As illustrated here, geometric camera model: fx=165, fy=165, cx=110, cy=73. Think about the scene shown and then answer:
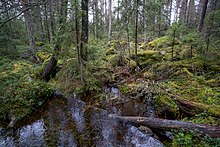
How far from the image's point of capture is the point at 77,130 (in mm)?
5035

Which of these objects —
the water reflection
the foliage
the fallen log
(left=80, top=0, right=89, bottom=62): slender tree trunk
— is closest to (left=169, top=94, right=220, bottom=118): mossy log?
the fallen log

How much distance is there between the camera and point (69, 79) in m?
6.68

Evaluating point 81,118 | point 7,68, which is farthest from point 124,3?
point 7,68

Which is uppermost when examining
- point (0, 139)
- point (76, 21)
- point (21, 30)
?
point (21, 30)

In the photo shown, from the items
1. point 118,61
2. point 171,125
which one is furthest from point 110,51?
point 171,125

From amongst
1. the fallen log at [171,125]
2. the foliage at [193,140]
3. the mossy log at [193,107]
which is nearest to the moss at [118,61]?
the mossy log at [193,107]

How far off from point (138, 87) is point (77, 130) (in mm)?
3476

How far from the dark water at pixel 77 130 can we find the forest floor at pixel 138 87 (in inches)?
21.6

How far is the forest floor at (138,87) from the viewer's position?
209 inches

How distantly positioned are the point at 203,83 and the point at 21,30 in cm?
1899

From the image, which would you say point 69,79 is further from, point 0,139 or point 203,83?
point 203,83

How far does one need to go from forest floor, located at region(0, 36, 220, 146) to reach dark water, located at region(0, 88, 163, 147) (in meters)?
0.55

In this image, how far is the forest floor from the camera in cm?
530

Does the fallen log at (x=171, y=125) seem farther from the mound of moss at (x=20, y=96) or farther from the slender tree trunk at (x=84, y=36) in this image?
the mound of moss at (x=20, y=96)
